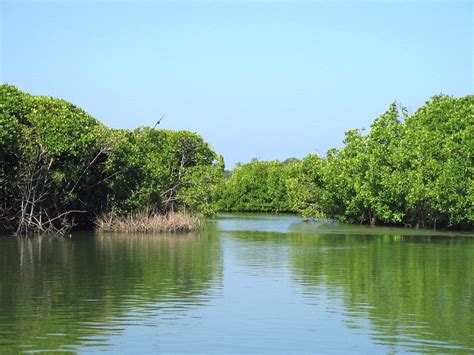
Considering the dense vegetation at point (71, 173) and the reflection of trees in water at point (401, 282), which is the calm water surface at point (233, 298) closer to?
the reflection of trees in water at point (401, 282)

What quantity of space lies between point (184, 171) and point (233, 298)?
2941cm

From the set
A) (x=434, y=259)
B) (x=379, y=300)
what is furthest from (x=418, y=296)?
(x=434, y=259)

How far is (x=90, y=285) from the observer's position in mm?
18312

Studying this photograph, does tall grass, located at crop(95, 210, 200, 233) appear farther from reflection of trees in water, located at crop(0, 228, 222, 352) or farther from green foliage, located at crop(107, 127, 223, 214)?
reflection of trees in water, located at crop(0, 228, 222, 352)

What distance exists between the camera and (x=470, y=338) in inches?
503

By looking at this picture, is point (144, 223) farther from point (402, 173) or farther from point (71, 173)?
point (402, 173)

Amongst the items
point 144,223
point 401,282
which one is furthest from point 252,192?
point 401,282

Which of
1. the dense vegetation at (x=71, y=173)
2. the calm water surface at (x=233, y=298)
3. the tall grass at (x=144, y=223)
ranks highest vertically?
the dense vegetation at (x=71, y=173)

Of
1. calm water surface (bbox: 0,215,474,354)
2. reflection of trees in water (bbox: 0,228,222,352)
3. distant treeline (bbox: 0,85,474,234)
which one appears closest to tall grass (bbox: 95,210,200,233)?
distant treeline (bbox: 0,85,474,234)

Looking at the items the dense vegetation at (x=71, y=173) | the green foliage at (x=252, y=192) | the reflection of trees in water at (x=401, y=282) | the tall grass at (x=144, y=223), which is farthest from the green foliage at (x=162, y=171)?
the green foliage at (x=252, y=192)

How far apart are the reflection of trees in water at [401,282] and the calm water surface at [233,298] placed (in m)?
0.03

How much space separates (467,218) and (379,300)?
25.9m

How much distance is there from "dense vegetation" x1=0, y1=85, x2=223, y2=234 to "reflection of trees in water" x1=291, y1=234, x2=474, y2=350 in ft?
33.0

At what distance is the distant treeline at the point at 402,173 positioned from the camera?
133 ft
